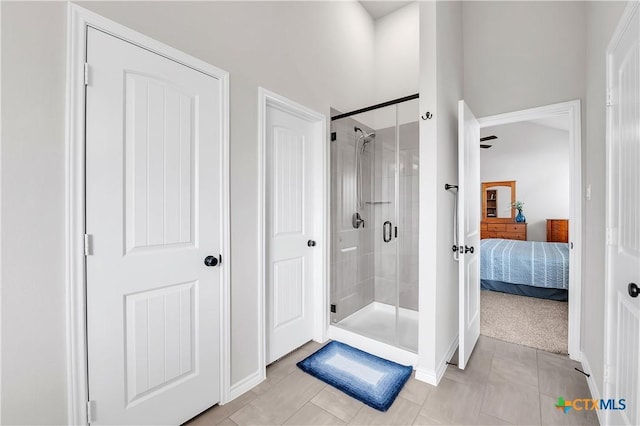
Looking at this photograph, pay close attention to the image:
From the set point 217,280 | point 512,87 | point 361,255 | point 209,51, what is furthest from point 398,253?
point 209,51

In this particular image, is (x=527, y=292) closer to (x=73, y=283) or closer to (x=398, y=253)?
(x=398, y=253)

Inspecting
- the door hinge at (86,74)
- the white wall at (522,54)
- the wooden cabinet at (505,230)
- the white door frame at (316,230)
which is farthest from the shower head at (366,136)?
the wooden cabinet at (505,230)

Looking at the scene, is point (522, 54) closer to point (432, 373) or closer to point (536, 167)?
point (432, 373)

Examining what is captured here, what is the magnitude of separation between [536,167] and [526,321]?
481 cm

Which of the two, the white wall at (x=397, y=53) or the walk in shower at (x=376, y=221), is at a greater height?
the white wall at (x=397, y=53)

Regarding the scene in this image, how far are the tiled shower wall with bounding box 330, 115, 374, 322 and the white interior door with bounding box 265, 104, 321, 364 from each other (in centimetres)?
27

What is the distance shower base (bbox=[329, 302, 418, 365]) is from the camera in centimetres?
236

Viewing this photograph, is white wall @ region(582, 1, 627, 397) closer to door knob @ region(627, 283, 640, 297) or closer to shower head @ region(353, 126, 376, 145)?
door knob @ region(627, 283, 640, 297)

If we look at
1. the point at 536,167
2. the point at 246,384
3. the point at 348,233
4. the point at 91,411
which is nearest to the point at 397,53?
the point at 348,233

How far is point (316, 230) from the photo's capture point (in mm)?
2666

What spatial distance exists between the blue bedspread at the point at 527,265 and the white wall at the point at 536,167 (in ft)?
7.57

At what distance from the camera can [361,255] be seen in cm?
316

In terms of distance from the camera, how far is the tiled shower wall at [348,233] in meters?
2.84

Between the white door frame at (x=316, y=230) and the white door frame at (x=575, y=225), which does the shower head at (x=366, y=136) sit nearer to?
the white door frame at (x=316, y=230)
